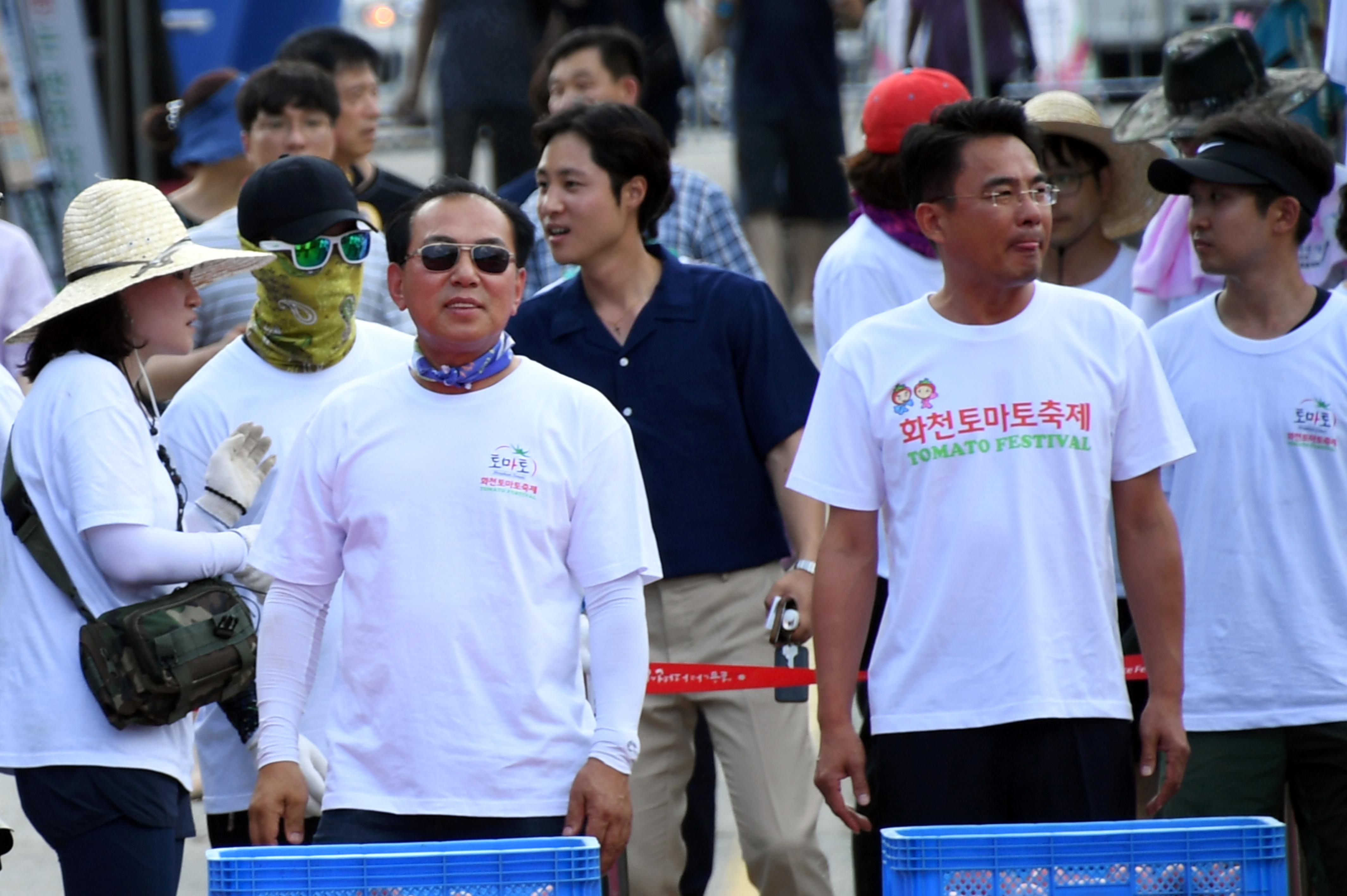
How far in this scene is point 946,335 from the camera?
3.85 meters

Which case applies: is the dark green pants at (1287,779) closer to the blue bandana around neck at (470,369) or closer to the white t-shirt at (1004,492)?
the white t-shirt at (1004,492)

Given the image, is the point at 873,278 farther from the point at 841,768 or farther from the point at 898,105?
the point at 841,768

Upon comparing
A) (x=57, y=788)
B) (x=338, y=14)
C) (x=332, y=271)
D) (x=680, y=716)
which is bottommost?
(x=680, y=716)

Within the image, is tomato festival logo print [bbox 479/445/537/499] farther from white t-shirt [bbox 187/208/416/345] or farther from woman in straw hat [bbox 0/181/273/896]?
white t-shirt [bbox 187/208/416/345]

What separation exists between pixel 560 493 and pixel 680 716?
1394 mm

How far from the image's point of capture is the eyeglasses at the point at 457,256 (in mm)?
3705

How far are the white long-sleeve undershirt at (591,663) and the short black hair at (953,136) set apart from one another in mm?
1075

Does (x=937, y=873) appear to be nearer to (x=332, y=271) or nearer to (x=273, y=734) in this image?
(x=273, y=734)

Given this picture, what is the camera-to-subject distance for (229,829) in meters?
4.31

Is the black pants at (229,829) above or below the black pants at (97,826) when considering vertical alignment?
below

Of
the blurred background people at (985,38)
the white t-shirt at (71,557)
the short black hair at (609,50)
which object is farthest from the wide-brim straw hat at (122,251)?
the blurred background people at (985,38)

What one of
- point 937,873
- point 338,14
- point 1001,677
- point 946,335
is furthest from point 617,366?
point 338,14

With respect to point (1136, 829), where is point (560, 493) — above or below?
above

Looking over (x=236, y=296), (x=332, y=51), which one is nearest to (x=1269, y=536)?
(x=236, y=296)
